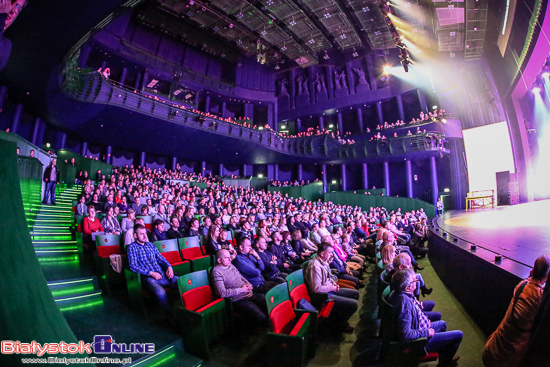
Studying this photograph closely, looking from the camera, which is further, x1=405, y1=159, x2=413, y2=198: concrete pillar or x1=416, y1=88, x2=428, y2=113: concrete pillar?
x1=405, y1=159, x2=413, y2=198: concrete pillar

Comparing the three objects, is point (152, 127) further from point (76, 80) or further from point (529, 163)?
point (529, 163)

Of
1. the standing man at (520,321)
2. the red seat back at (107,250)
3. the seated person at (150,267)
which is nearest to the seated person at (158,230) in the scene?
the red seat back at (107,250)

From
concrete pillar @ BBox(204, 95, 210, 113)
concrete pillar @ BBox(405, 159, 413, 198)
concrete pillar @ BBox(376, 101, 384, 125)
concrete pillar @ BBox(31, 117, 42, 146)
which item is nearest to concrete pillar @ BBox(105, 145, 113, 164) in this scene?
concrete pillar @ BBox(31, 117, 42, 146)

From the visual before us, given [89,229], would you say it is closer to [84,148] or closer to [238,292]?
[238,292]

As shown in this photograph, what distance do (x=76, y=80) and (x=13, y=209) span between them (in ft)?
33.8

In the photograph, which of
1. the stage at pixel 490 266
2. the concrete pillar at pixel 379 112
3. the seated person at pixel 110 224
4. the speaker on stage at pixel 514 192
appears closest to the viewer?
the stage at pixel 490 266

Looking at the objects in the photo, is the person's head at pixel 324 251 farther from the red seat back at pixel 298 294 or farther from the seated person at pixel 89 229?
the seated person at pixel 89 229

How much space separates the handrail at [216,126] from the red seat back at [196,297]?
27.6 feet

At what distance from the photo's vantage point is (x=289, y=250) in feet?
15.5

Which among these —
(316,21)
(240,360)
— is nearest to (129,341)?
(240,360)

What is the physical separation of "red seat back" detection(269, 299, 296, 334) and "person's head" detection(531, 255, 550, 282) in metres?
1.73

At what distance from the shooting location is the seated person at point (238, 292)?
2.55 m

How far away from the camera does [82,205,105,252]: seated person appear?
12.3 feet

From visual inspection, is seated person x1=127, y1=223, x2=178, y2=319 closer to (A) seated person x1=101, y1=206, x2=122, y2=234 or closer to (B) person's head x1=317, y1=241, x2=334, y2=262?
(A) seated person x1=101, y1=206, x2=122, y2=234
